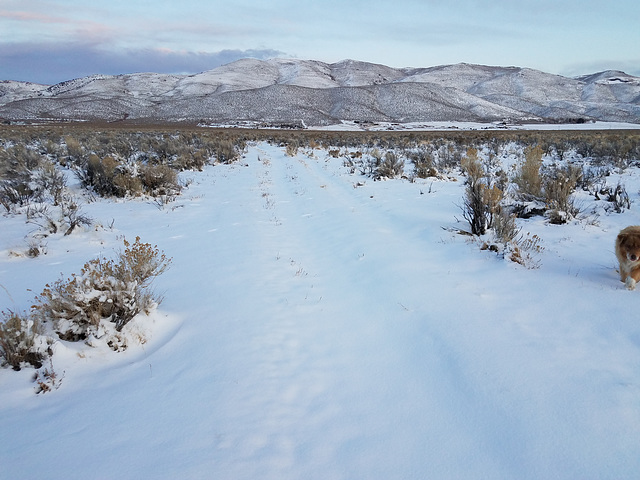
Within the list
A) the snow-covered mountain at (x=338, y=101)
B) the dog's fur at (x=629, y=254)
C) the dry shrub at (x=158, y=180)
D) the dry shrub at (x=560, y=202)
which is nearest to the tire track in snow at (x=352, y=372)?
the dog's fur at (x=629, y=254)

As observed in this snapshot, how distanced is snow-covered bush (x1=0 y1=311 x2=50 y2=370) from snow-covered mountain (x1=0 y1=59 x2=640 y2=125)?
249 ft

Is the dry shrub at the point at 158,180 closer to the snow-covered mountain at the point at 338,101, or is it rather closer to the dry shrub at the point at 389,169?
the dry shrub at the point at 389,169

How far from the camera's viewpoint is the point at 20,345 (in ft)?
9.22

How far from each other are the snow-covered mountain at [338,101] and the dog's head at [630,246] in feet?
246

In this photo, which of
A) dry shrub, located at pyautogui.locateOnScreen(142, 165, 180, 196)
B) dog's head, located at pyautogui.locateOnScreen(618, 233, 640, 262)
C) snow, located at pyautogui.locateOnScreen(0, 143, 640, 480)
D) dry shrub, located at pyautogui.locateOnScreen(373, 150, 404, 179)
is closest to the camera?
snow, located at pyautogui.locateOnScreen(0, 143, 640, 480)

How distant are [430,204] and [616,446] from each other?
6852mm

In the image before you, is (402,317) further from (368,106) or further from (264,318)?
(368,106)

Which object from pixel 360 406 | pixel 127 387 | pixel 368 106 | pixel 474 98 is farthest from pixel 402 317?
pixel 474 98

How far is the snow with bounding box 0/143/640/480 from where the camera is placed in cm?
209

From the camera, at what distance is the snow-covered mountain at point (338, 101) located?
8444 centimetres

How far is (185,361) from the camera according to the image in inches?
122

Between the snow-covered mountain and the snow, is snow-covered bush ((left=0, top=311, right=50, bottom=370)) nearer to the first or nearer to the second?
the snow

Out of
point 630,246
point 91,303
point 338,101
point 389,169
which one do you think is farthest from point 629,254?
point 338,101

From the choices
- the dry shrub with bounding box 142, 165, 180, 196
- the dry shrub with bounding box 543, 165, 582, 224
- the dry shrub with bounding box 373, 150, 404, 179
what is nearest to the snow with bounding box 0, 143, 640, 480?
the dry shrub with bounding box 543, 165, 582, 224
